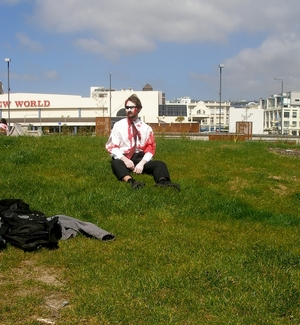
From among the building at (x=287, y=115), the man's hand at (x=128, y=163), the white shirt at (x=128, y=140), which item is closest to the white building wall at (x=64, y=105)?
the building at (x=287, y=115)

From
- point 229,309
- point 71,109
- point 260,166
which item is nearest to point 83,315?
point 229,309

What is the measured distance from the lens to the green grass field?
3.29 metres

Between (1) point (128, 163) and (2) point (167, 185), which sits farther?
(1) point (128, 163)

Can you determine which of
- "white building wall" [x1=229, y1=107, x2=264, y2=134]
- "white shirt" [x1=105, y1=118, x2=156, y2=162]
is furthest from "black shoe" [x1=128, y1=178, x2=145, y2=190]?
"white building wall" [x1=229, y1=107, x2=264, y2=134]

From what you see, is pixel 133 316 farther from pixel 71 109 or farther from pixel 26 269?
pixel 71 109

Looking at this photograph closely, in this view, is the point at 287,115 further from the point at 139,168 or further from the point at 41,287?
the point at 41,287

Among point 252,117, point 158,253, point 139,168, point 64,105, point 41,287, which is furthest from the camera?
point 64,105

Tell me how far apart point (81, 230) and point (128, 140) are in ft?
9.87

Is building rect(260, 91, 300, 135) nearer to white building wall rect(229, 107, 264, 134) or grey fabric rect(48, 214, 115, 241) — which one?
white building wall rect(229, 107, 264, 134)

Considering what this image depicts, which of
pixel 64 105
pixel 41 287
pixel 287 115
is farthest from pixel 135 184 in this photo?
pixel 287 115

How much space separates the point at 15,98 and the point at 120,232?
82.9 m

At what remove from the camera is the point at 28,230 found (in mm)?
4543

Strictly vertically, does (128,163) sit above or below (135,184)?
above

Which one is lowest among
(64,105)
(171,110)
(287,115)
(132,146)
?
(132,146)
